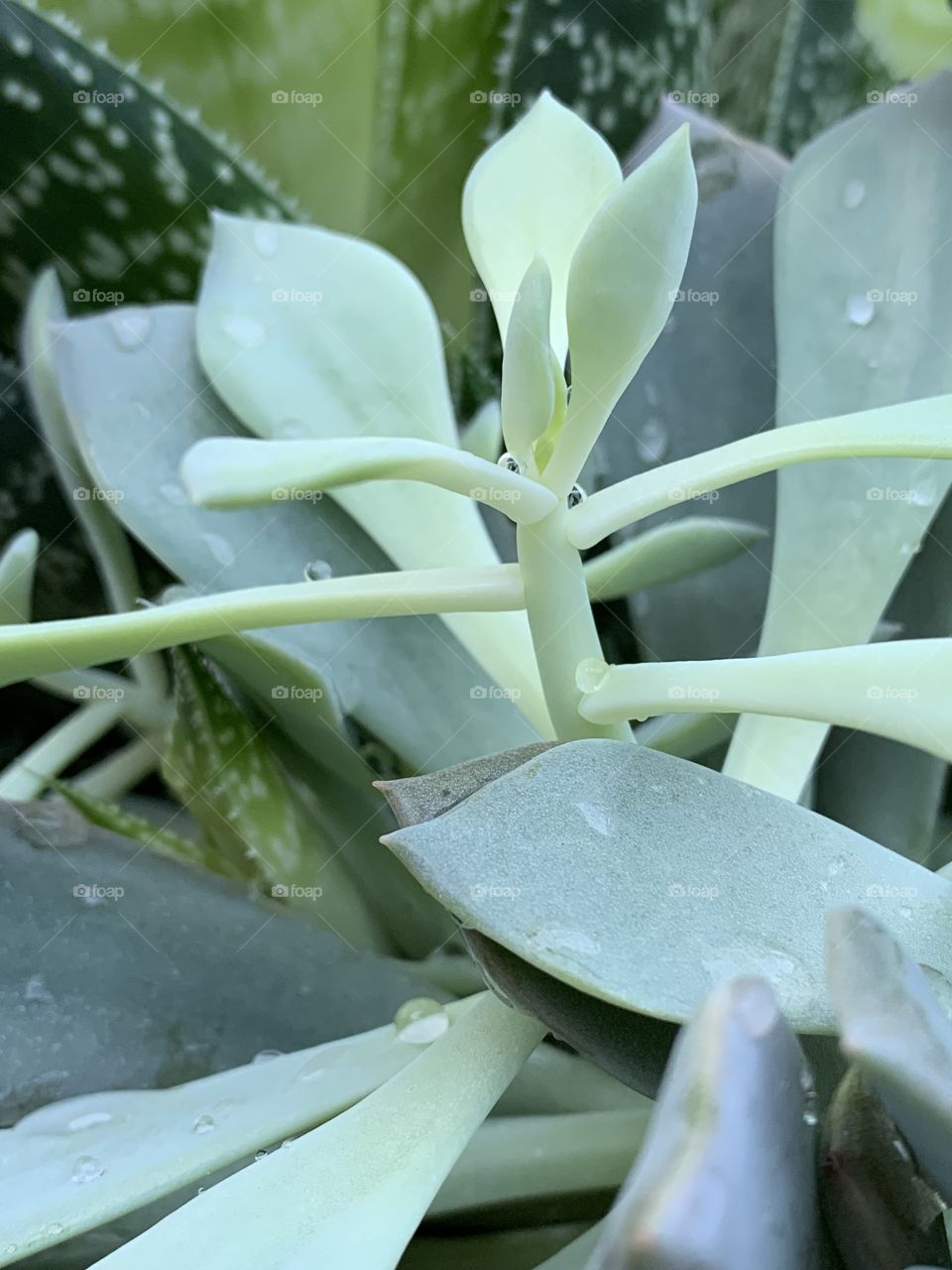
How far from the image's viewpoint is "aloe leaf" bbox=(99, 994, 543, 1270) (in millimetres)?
189

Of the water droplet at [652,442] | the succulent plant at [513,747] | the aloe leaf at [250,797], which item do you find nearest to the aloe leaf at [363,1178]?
the succulent plant at [513,747]

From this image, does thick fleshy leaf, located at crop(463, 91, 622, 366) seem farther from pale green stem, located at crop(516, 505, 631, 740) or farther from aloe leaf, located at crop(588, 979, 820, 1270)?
aloe leaf, located at crop(588, 979, 820, 1270)

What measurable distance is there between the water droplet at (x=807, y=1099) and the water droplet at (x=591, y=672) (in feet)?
0.33

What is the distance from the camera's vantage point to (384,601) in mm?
242

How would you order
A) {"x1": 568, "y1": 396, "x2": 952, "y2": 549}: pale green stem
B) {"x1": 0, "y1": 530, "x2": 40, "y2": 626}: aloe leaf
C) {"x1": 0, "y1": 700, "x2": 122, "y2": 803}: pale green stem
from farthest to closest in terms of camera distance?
{"x1": 0, "y1": 700, "x2": 122, "y2": 803}: pale green stem < {"x1": 0, "y1": 530, "x2": 40, "y2": 626}: aloe leaf < {"x1": 568, "y1": 396, "x2": 952, "y2": 549}: pale green stem

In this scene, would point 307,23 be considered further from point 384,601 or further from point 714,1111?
point 714,1111

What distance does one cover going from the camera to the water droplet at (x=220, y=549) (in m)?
0.34

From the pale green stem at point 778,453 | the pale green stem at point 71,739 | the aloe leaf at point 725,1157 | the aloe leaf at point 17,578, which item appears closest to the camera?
the aloe leaf at point 725,1157

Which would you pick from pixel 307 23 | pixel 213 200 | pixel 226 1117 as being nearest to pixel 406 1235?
pixel 226 1117

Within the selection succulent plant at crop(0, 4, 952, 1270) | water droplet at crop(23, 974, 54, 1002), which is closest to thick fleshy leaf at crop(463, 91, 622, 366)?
succulent plant at crop(0, 4, 952, 1270)

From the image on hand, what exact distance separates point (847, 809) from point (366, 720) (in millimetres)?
163

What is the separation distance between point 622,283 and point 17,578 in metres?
0.21

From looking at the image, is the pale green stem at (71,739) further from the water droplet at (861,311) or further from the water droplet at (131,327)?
the water droplet at (861,311)

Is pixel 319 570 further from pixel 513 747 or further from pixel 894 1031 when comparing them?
pixel 894 1031
